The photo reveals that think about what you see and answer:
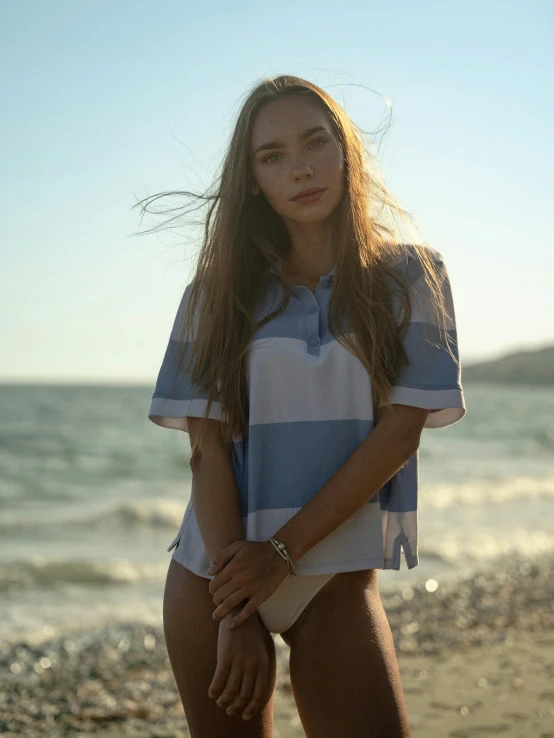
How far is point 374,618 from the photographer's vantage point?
1976 mm

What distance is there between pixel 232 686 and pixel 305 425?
61 centimetres

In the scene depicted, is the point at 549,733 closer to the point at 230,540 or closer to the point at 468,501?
the point at 230,540

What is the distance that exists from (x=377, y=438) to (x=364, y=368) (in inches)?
6.5

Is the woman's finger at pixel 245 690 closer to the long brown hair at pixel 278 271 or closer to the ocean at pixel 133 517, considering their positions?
the long brown hair at pixel 278 271

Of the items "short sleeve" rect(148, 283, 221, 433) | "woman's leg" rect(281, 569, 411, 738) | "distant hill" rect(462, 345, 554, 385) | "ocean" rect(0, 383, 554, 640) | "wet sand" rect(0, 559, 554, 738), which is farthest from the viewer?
"distant hill" rect(462, 345, 554, 385)

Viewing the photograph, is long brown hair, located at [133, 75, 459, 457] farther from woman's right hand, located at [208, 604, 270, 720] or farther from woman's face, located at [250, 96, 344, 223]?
woman's right hand, located at [208, 604, 270, 720]

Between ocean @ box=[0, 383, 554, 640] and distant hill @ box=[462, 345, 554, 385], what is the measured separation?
4930 cm

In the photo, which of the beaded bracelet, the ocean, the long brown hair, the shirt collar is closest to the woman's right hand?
the beaded bracelet

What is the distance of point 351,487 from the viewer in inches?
77.3

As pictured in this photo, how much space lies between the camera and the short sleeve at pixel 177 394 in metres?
2.15

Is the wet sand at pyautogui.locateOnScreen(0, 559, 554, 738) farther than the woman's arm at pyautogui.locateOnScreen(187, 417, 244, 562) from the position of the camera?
Yes

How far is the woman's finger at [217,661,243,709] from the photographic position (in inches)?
75.2

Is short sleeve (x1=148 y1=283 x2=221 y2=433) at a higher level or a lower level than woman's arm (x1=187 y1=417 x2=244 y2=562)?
higher

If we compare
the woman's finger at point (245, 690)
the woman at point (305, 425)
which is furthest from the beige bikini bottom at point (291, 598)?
the woman's finger at point (245, 690)
